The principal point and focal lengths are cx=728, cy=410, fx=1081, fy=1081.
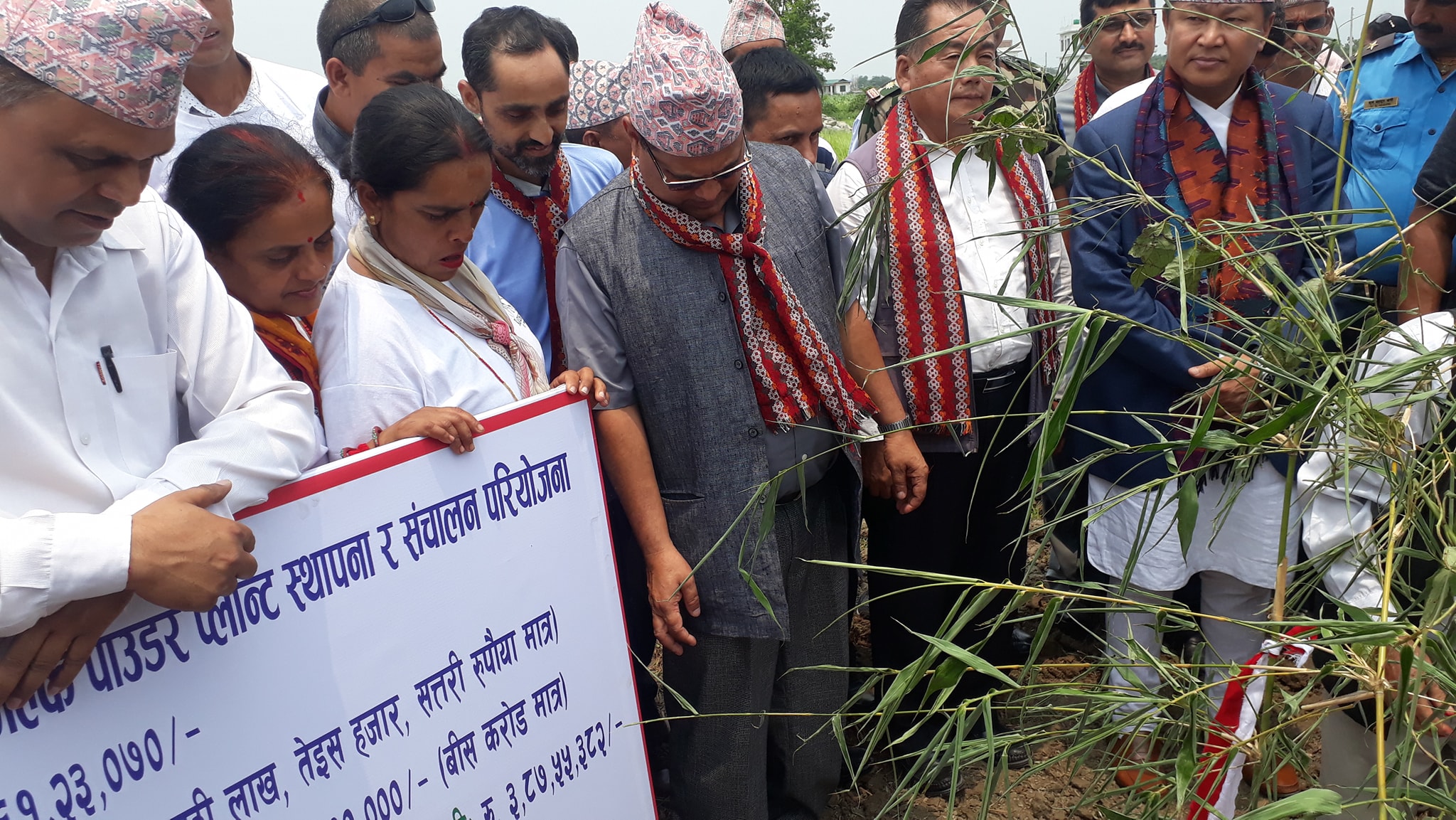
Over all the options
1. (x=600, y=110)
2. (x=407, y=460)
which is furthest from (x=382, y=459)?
(x=600, y=110)

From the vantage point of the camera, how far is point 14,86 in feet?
4.28

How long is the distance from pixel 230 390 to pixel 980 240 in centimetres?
184

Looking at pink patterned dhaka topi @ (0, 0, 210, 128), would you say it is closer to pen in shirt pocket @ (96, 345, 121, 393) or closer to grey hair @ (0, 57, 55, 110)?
grey hair @ (0, 57, 55, 110)

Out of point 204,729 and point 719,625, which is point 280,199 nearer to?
point 204,729

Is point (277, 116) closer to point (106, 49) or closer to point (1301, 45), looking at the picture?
point (106, 49)

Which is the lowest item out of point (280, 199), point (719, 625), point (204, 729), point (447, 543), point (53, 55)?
point (719, 625)

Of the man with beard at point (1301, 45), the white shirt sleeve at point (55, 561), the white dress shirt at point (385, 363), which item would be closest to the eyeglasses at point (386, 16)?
the white dress shirt at point (385, 363)

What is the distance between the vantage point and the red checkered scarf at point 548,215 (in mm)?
2641

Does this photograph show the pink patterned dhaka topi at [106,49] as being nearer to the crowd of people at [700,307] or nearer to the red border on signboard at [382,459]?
the crowd of people at [700,307]

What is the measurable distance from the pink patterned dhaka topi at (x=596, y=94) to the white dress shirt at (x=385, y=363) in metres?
1.81

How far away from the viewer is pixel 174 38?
56.3 inches

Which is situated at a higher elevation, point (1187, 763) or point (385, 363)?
point (385, 363)

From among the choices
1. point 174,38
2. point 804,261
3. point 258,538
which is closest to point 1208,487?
point 804,261

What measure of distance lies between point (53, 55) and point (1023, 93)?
375 centimetres
